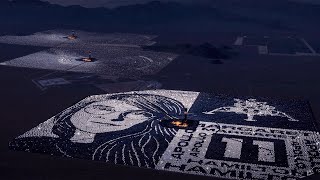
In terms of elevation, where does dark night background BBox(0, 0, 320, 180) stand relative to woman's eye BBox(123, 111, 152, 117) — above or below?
above

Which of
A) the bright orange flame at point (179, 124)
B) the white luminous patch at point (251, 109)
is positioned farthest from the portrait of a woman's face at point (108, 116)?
the white luminous patch at point (251, 109)

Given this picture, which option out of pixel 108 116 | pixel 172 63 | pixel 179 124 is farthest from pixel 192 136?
pixel 172 63

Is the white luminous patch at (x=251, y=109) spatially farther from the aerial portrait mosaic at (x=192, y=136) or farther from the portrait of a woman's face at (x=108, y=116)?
the portrait of a woman's face at (x=108, y=116)

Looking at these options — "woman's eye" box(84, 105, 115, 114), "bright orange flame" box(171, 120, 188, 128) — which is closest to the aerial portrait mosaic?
"woman's eye" box(84, 105, 115, 114)

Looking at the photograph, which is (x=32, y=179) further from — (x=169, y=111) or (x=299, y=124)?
Result: (x=299, y=124)

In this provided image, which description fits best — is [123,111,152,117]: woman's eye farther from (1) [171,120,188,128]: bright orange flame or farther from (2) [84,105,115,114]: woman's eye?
(1) [171,120,188,128]: bright orange flame
